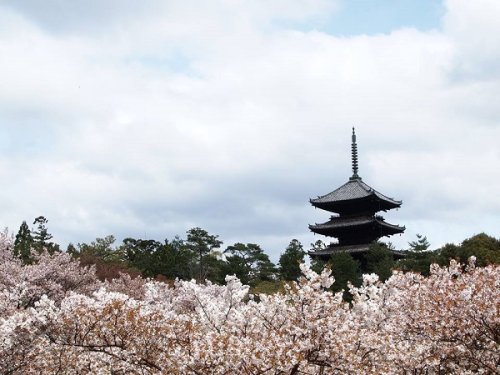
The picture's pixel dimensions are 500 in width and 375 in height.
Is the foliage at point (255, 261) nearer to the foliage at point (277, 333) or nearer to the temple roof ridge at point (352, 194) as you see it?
the temple roof ridge at point (352, 194)

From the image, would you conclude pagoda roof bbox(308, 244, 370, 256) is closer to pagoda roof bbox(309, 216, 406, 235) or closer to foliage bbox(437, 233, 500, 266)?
pagoda roof bbox(309, 216, 406, 235)

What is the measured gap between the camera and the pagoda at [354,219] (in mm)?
47281

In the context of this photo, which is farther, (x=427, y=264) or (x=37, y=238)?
(x=37, y=238)

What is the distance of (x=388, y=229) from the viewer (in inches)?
1911

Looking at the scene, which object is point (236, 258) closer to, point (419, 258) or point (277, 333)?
point (419, 258)

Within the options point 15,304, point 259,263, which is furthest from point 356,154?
point 15,304

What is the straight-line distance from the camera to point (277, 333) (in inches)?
316

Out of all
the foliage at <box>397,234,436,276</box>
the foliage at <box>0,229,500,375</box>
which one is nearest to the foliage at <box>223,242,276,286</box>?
the foliage at <box>397,234,436,276</box>

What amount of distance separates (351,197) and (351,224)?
2.33 meters

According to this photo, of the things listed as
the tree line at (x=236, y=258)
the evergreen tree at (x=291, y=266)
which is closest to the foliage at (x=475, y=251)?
the tree line at (x=236, y=258)

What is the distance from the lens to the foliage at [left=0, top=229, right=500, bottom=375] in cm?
816

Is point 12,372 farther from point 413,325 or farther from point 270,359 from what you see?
point 413,325

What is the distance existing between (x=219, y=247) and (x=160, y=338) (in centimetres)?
5614

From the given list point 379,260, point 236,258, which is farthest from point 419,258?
point 236,258
